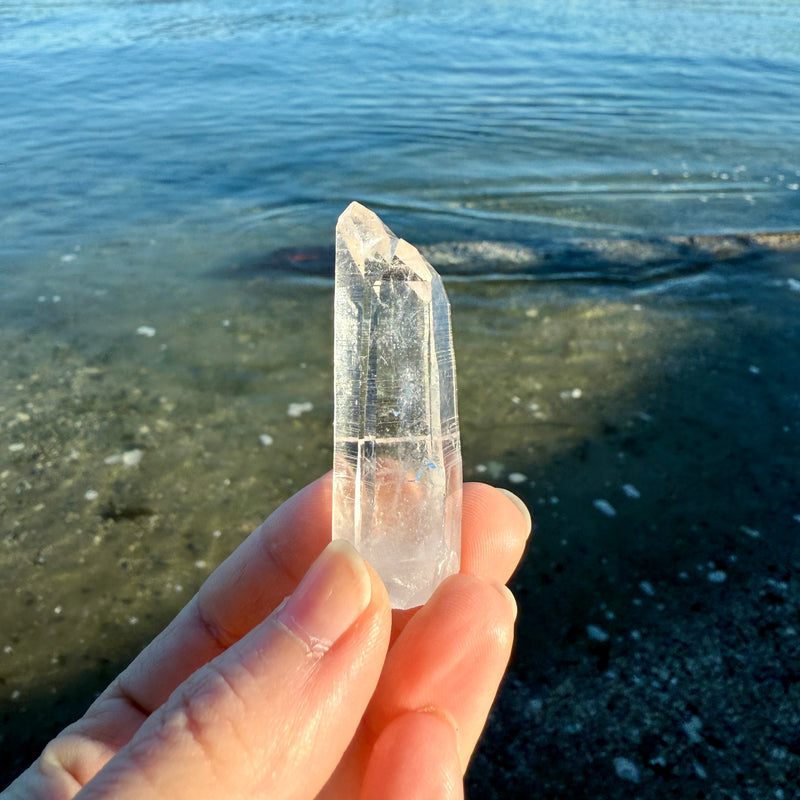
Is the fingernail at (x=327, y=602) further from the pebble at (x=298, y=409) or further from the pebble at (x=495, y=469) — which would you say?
the pebble at (x=298, y=409)

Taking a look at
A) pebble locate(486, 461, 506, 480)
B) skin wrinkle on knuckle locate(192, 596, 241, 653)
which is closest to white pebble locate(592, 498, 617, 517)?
pebble locate(486, 461, 506, 480)

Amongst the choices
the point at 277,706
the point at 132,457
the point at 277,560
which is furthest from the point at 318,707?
the point at 132,457

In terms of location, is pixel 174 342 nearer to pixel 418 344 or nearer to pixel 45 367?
pixel 45 367

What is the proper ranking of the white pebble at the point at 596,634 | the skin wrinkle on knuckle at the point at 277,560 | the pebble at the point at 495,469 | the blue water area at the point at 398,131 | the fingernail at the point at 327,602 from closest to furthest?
1. the fingernail at the point at 327,602
2. the skin wrinkle on knuckle at the point at 277,560
3. the white pebble at the point at 596,634
4. the pebble at the point at 495,469
5. the blue water area at the point at 398,131

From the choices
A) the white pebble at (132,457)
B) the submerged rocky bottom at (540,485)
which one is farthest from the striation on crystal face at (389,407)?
the white pebble at (132,457)

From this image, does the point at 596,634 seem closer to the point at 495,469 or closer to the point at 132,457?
the point at 495,469

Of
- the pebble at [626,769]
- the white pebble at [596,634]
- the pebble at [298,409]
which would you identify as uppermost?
the pebble at [298,409]

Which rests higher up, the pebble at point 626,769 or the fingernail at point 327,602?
the fingernail at point 327,602

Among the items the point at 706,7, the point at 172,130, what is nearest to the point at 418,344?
the point at 172,130
